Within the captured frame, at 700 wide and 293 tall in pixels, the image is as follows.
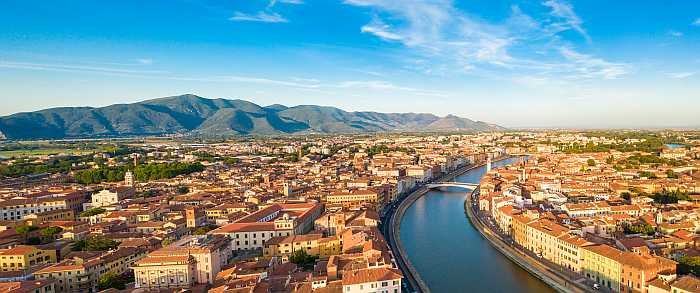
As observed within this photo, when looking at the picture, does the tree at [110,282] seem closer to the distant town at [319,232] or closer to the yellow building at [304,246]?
the distant town at [319,232]


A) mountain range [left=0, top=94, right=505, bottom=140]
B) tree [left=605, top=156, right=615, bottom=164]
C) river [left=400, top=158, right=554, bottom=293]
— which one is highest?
mountain range [left=0, top=94, right=505, bottom=140]

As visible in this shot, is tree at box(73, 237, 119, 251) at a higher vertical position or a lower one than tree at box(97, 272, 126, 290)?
higher

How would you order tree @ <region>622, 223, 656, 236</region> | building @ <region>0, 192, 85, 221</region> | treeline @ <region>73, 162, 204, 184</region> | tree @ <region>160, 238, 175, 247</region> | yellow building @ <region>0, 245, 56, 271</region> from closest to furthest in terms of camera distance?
yellow building @ <region>0, 245, 56, 271</region>
tree @ <region>160, 238, 175, 247</region>
tree @ <region>622, 223, 656, 236</region>
building @ <region>0, 192, 85, 221</region>
treeline @ <region>73, 162, 204, 184</region>

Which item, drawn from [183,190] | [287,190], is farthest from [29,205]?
[287,190]

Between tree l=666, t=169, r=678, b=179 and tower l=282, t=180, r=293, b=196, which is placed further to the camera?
tree l=666, t=169, r=678, b=179

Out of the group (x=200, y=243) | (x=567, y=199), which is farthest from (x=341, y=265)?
(x=567, y=199)

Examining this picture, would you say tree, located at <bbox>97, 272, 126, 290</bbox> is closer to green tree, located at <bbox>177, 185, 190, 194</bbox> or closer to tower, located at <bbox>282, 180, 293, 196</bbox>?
tower, located at <bbox>282, 180, 293, 196</bbox>

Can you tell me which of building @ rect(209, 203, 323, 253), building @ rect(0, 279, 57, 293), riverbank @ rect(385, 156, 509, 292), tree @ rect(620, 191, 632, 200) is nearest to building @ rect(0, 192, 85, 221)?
building @ rect(209, 203, 323, 253)
